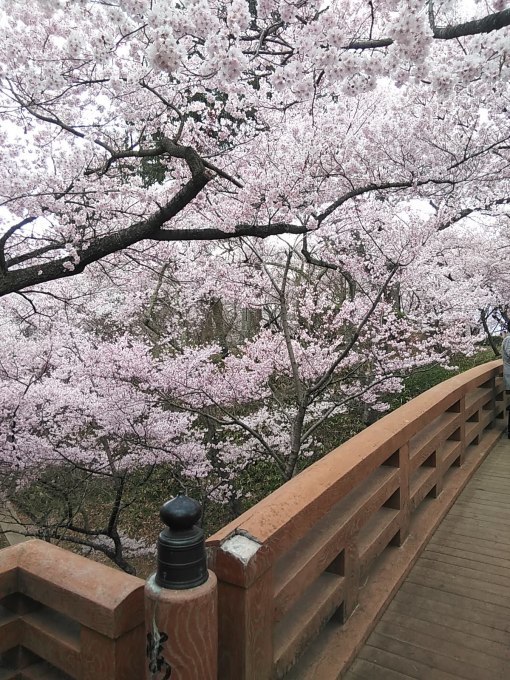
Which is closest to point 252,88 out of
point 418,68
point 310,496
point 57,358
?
point 418,68

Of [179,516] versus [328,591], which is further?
[328,591]

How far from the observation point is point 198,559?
1211 mm

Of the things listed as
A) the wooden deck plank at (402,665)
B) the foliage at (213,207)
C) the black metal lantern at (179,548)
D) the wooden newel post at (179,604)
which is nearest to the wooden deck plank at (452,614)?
the wooden deck plank at (402,665)

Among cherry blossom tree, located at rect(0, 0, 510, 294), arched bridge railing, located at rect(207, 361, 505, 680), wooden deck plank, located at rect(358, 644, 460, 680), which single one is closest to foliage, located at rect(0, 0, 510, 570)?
cherry blossom tree, located at rect(0, 0, 510, 294)

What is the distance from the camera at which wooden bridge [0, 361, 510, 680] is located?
1.32m

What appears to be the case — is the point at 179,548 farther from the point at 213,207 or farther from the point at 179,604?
the point at 213,207

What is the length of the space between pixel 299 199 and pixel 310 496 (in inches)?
219

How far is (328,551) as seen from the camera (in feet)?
5.97

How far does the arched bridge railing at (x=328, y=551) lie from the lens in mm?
1371

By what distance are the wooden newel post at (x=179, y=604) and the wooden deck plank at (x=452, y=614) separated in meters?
1.00

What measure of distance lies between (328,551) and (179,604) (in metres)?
0.84

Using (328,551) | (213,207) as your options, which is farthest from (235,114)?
(328,551)

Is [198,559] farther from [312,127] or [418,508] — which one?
[312,127]

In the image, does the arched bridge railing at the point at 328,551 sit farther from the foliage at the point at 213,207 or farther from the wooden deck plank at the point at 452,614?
the foliage at the point at 213,207
